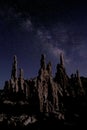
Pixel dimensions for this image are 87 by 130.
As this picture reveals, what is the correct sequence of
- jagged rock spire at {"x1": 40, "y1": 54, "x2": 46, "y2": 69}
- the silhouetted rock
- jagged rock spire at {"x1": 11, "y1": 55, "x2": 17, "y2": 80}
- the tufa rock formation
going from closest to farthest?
the silhouetted rock, the tufa rock formation, jagged rock spire at {"x1": 40, "y1": 54, "x2": 46, "y2": 69}, jagged rock spire at {"x1": 11, "y1": 55, "x2": 17, "y2": 80}

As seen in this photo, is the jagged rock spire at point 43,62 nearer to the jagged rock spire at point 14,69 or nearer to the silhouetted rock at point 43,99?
the silhouetted rock at point 43,99

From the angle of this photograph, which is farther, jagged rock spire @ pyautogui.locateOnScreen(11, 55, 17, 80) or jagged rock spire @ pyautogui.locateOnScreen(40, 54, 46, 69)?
jagged rock spire @ pyautogui.locateOnScreen(11, 55, 17, 80)

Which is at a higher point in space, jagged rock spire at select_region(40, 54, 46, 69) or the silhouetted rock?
jagged rock spire at select_region(40, 54, 46, 69)

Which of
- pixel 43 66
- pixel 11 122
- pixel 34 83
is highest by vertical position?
pixel 43 66

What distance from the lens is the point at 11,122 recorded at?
109 meters

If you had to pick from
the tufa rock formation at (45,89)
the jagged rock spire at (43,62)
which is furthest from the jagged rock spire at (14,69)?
the jagged rock spire at (43,62)

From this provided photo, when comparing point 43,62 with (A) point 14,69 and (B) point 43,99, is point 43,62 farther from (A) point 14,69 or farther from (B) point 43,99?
(B) point 43,99

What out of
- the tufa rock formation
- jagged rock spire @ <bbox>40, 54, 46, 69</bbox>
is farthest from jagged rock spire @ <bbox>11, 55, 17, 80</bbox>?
jagged rock spire @ <bbox>40, 54, 46, 69</bbox>

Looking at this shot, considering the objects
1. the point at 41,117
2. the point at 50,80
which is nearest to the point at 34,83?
the point at 50,80

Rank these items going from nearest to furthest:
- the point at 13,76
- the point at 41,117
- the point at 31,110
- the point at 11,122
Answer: the point at 11,122 < the point at 41,117 < the point at 31,110 < the point at 13,76

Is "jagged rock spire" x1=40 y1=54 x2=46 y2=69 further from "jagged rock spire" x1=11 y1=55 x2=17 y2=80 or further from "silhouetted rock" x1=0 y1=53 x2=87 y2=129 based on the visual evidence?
"jagged rock spire" x1=11 y1=55 x2=17 y2=80

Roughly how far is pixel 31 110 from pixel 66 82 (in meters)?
40.5

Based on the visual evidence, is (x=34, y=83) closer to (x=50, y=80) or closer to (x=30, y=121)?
(x=50, y=80)

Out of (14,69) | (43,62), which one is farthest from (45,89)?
(14,69)
